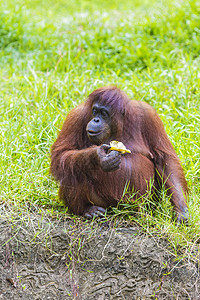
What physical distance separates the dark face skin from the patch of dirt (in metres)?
0.63

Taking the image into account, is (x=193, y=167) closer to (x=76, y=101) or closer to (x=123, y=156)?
(x=123, y=156)

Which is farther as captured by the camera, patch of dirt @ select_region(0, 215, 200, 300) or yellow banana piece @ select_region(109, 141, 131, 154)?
patch of dirt @ select_region(0, 215, 200, 300)

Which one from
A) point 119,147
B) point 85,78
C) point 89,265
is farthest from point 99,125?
point 85,78

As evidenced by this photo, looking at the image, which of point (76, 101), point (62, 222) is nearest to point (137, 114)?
point (62, 222)

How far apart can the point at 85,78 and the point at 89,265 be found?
272 centimetres

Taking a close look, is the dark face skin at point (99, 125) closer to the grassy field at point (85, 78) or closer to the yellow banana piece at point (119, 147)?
the yellow banana piece at point (119, 147)

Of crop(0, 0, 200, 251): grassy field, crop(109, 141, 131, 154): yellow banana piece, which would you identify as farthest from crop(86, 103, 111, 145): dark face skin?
crop(0, 0, 200, 251): grassy field

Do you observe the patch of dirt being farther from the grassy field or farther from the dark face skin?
the dark face skin

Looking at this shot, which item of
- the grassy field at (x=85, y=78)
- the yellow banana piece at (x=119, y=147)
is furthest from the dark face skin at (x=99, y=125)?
the grassy field at (x=85, y=78)

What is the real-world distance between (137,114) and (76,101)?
1576 mm

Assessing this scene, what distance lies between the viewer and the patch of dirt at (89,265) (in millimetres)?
3268

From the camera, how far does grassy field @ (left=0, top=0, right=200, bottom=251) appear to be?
3840 mm

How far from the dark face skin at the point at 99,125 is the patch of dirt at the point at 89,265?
63 centimetres

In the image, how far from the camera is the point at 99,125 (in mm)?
3291
